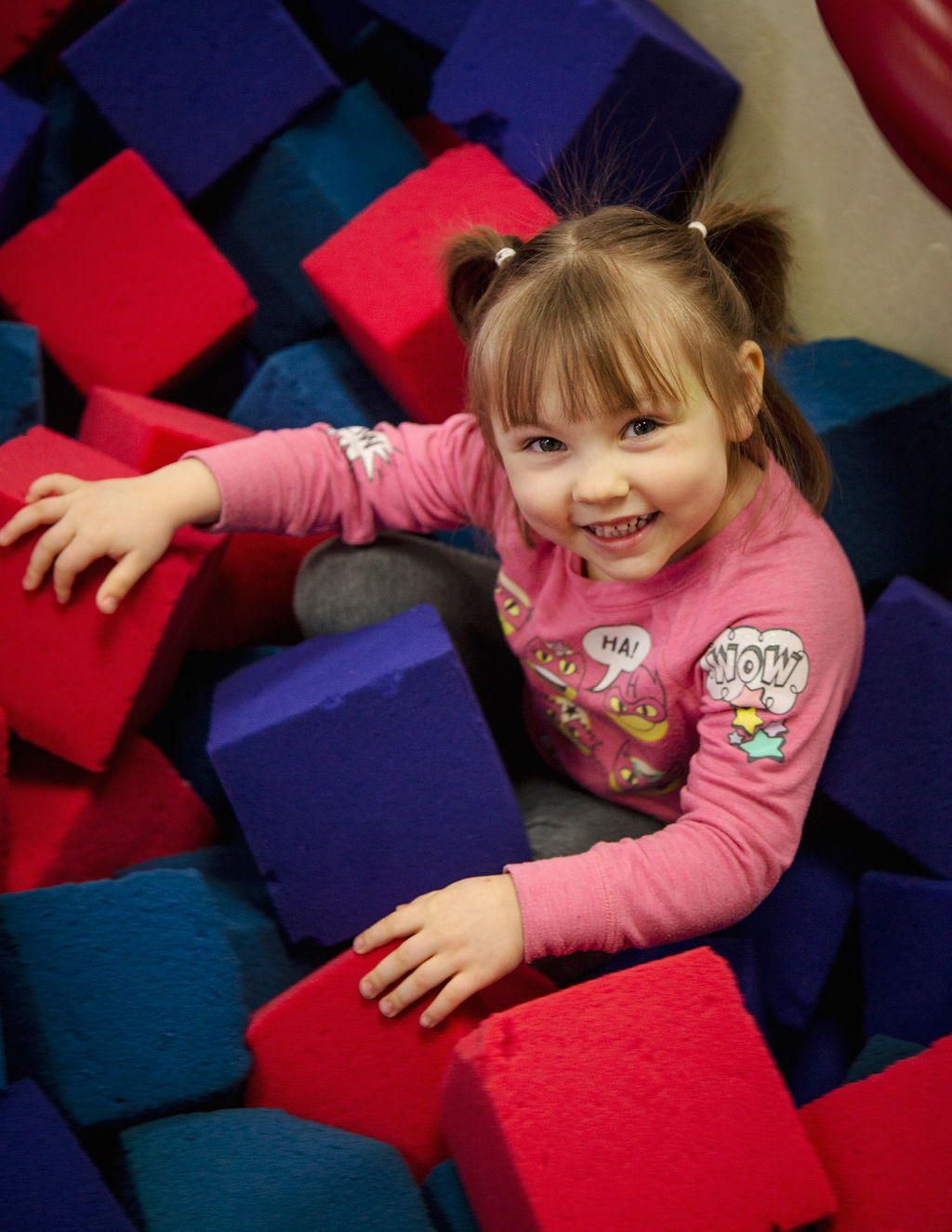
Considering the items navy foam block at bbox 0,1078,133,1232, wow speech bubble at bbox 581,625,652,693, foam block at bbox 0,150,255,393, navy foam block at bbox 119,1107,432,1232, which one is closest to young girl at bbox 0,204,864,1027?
wow speech bubble at bbox 581,625,652,693

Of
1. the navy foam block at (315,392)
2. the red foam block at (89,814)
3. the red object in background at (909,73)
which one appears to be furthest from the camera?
the navy foam block at (315,392)

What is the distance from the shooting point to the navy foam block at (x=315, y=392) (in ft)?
4.02

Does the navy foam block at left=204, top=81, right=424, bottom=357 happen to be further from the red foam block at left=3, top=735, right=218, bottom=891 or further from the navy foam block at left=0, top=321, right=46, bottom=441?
the red foam block at left=3, top=735, right=218, bottom=891

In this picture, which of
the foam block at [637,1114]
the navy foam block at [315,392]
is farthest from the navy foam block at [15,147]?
the foam block at [637,1114]

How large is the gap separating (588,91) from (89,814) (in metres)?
0.87

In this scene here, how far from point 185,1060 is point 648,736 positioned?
0.44 m

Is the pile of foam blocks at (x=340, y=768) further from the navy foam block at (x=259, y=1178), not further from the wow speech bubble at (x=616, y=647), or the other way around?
the wow speech bubble at (x=616, y=647)

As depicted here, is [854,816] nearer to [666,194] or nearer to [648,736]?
[648,736]

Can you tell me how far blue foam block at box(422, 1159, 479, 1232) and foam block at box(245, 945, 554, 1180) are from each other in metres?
0.04

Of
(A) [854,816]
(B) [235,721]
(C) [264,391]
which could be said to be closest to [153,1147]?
(B) [235,721]

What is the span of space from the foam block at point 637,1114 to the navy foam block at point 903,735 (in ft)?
0.85

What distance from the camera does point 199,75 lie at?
1.27 metres

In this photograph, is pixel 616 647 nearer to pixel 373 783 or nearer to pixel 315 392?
pixel 373 783

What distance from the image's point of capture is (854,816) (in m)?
0.93
